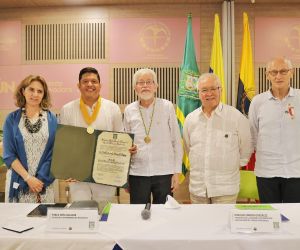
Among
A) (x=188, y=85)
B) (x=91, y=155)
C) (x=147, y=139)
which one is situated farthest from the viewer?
(x=188, y=85)

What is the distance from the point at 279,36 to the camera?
4.64m

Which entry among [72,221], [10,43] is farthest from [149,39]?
[72,221]

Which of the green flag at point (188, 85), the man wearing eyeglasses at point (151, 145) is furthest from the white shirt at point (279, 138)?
the green flag at point (188, 85)

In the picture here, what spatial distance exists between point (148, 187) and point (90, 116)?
748 mm

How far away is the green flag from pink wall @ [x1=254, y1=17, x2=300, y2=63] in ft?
3.04

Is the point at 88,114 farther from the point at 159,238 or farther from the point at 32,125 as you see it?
the point at 159,238

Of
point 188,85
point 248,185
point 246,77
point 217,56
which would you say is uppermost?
point 217,56

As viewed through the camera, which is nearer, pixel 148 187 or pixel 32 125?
pixel 32 125

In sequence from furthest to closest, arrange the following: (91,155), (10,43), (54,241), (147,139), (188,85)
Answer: (10,43) → (188,85) → (147,139) → (91,155) → (54,241)

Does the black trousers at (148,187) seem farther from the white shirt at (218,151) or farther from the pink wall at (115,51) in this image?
the pink wall at (115,51)

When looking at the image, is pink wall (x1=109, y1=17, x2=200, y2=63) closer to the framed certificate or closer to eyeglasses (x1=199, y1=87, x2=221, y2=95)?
eyeglasses (x1=199, y1=87, x2=221, y2=95)

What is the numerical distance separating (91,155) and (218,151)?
961mm

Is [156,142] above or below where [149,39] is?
below

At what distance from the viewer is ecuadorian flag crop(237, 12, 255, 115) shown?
4.36 m
